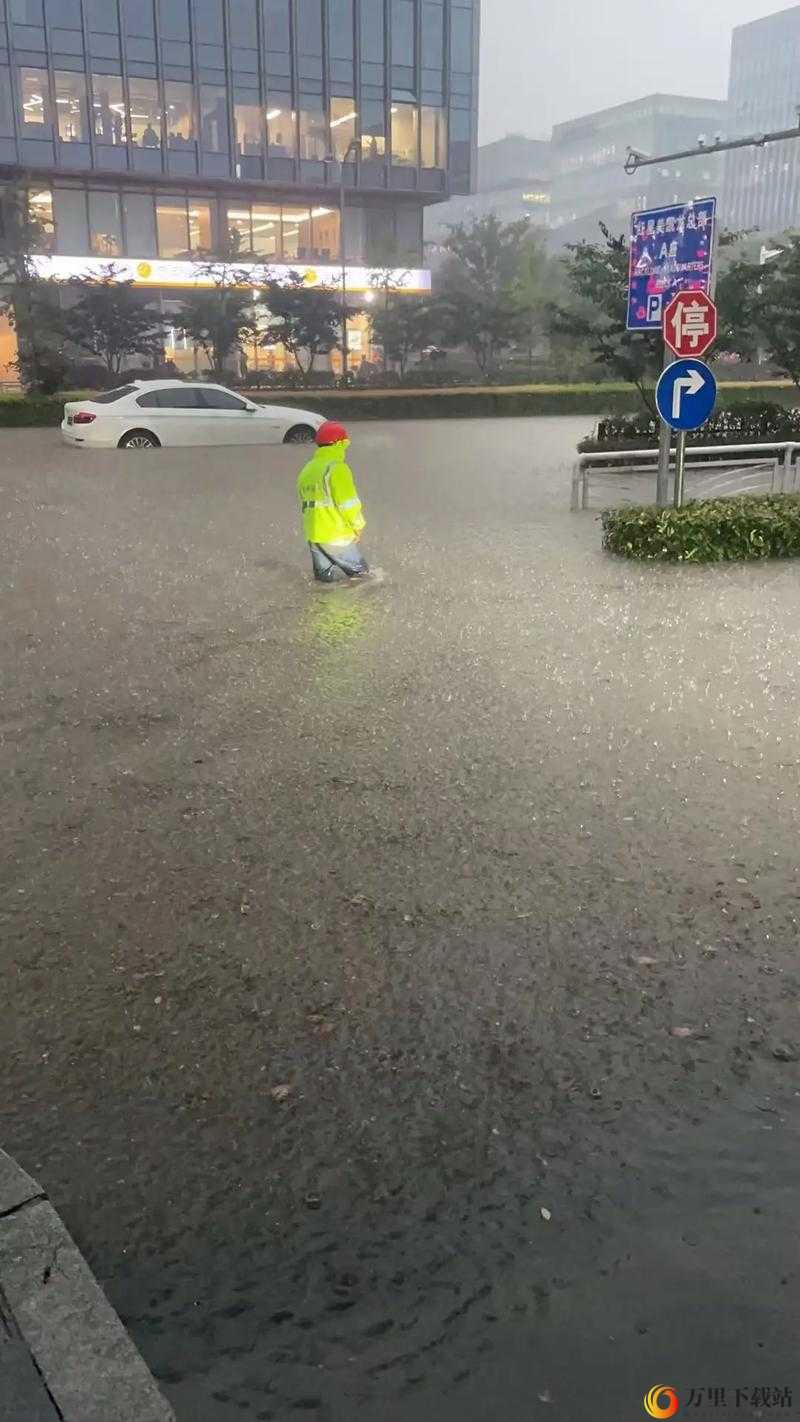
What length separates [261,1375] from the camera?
7.70 ft

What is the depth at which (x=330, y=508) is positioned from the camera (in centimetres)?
1000

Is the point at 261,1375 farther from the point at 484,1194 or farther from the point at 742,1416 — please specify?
the point at 742,1416

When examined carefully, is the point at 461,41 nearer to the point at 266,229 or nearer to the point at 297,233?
the point at 297,233

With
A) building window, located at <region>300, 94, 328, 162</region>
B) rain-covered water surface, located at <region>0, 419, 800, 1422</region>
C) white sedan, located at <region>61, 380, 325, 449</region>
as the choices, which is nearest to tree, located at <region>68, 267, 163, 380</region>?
building window, located at <region>300, 94, 328, 162</region>

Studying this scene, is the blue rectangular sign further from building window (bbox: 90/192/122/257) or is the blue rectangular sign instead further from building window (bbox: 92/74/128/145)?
building window (bbox: 92/74/128/145)

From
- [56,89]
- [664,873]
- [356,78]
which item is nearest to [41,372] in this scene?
[56,89]

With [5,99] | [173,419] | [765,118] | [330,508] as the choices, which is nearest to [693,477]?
[173,419]

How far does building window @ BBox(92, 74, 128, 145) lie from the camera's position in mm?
51844

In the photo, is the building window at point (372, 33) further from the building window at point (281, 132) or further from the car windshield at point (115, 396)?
the car windshield at point (115, 396)

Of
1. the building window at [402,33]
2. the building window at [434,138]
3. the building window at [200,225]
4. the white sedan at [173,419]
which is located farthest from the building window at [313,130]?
the white sedan at [173,419]

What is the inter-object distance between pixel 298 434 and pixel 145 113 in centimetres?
3621

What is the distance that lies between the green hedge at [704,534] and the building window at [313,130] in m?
50.9

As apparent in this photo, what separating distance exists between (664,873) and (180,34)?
59.0 m

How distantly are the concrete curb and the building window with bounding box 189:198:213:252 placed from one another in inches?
2285
